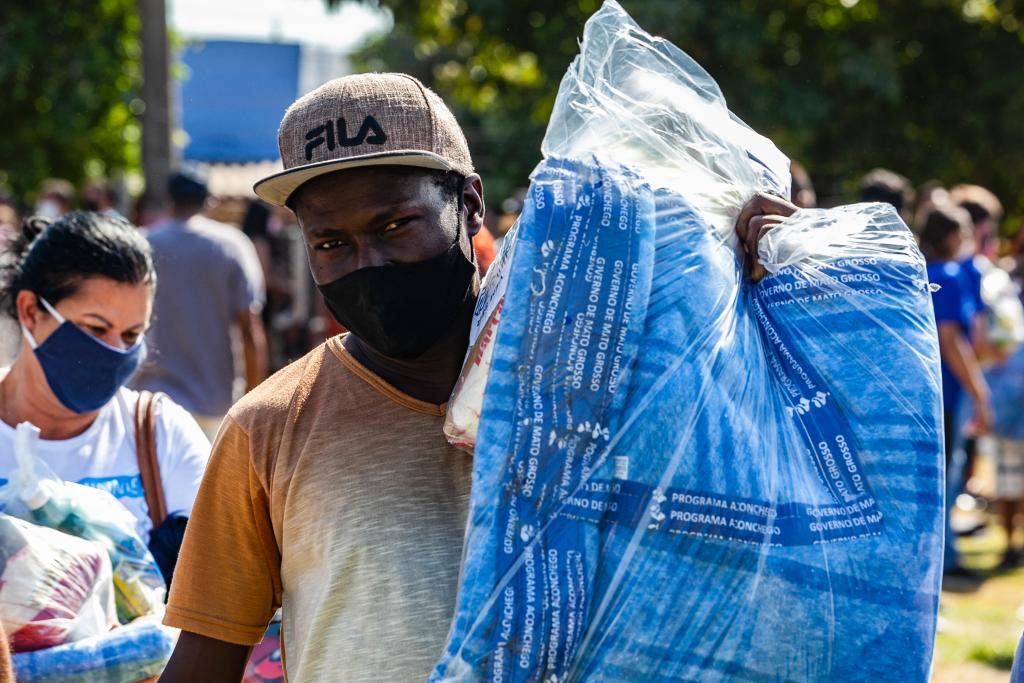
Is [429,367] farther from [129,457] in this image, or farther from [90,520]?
[129,457]

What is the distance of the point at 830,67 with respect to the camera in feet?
41.9

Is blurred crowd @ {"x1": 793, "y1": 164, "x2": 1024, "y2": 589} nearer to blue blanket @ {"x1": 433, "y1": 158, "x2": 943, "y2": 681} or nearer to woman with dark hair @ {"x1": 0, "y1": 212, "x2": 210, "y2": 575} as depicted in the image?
woman with dark hair @ {"x1": 0, "y1": 212, "x2": 210, "y2": 575}

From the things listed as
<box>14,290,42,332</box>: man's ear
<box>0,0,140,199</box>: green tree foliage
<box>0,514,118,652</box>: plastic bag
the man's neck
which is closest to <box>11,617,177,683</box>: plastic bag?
<box>0,514,118,652</box>: plastic bag

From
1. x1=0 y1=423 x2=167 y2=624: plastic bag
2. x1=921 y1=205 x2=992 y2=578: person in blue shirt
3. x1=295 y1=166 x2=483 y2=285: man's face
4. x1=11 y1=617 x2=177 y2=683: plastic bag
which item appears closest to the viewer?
x1=295 y1=166 x2=483 y2=285: man's face

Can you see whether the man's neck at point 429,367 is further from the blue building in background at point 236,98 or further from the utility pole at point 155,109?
the blue building in background at point 236,98

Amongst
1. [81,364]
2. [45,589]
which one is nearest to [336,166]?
[45,589]

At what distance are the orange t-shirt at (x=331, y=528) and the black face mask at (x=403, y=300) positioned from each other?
7 centimetres

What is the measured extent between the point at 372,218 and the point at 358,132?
121mm

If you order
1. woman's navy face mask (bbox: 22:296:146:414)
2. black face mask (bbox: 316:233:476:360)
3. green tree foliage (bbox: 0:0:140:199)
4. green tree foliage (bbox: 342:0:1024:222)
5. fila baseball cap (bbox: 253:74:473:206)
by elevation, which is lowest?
woman's navy face mask (bbox: 22:296:146:414)

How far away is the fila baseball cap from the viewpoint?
1.70 m

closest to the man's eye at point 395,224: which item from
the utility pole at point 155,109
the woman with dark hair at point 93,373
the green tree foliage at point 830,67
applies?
the woman with dark hair at point 93,373

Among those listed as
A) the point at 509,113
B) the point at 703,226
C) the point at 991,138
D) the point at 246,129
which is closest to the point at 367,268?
the point at 703,226

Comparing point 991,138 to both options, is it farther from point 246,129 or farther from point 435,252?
point 435,252

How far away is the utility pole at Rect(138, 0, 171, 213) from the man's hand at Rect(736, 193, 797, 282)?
277 inches
